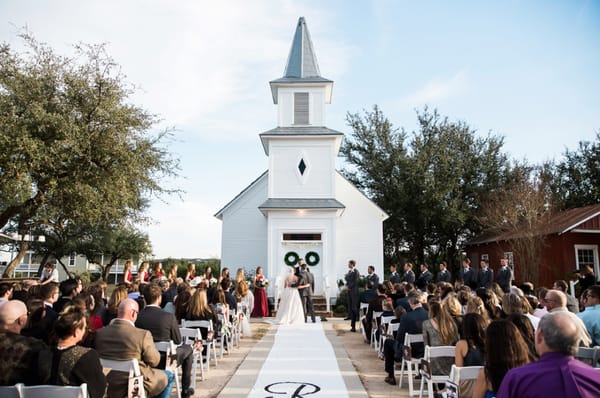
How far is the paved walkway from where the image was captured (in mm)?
6926

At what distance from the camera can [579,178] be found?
102 feet

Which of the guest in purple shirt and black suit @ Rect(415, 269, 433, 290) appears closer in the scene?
the guest in purple shirt

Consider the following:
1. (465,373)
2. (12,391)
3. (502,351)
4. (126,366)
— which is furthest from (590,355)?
(12,391)

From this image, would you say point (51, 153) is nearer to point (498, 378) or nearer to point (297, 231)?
point (297, 231)

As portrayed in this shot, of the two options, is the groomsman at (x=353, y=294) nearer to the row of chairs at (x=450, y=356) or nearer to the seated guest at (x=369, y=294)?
the seated guest at (x=369, y=294)

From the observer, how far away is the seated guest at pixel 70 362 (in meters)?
3.82

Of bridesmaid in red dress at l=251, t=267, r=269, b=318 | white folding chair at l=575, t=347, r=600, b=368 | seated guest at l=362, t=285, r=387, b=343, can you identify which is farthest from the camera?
bridesmaid in red dress at l=251, t=267, r=269, b=318

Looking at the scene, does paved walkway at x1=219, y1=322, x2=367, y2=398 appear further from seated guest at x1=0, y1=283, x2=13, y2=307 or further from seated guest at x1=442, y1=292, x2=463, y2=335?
seated guest at x1=0, y1=283, x2=13, y2=307

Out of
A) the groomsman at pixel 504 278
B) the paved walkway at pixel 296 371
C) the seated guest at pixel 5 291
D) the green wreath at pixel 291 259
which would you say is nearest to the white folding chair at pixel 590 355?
the paved walkway at pixel 296 371

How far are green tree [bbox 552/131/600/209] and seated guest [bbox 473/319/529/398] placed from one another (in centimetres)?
2946

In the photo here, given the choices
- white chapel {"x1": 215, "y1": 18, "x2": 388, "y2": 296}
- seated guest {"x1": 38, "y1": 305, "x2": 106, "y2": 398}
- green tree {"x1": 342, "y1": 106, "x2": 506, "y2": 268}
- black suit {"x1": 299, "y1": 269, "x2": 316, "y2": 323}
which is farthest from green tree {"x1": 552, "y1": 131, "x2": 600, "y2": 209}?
seated guest {"x1": 38, "y1": 305, "x2": 106, "y2": 398}

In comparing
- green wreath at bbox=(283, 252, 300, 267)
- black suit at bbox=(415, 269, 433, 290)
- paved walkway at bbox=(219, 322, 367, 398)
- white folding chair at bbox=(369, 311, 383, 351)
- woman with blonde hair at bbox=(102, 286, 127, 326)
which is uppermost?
green wreath at bbox=(283, 252, 300, 267)

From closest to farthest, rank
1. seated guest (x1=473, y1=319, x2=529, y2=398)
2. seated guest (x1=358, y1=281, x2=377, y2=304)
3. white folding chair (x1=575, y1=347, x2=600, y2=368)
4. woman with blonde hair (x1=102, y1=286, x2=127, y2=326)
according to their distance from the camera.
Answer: seated guest (x1=473, y1=319, x2=529, y2=398), white folding chair (x1=575, y1=347, x2=600, y2=368), woman with blonde hair (x1=102, y1=286, x2=127, y2=326), seated guest (x1=358, y1=281, x2=377, y2=304)

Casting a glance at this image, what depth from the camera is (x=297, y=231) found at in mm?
20375
